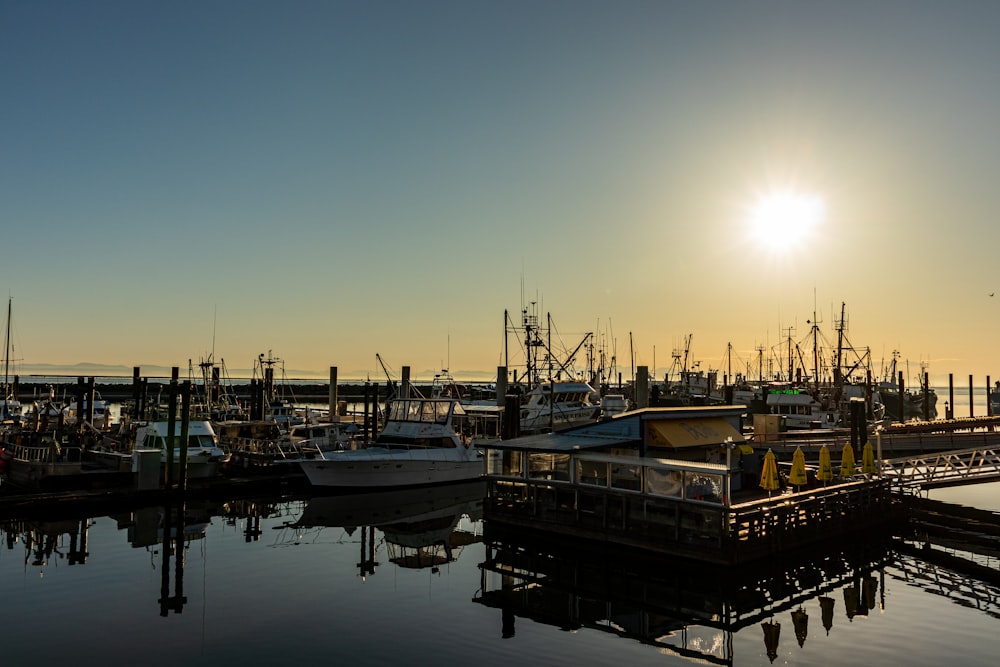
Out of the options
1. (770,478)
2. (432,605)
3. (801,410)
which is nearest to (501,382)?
(801,410)

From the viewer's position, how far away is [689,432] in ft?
94.4

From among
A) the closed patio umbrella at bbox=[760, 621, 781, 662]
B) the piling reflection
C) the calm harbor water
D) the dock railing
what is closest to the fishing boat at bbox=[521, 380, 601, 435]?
the dock railing

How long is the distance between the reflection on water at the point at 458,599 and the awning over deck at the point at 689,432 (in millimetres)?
4846

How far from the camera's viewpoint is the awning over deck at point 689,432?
91.5 feet

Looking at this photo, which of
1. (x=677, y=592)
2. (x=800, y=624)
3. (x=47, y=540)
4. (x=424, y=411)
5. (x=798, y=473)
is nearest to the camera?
(x=800, y=624)

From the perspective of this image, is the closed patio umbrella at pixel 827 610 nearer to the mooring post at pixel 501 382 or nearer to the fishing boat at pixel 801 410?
the mooring post at pixel 501 382

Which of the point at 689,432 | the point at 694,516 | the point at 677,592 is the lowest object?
the point at 677,592

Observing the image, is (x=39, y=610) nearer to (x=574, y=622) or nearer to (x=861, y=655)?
(x=574, y=622)

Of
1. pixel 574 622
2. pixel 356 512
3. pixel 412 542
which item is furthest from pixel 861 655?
pixel 356 512

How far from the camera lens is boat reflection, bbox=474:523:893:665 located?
18.2 meters

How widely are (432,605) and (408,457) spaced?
66.2 ft

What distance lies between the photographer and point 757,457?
30.6 m

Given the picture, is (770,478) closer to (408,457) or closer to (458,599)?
(458,599)

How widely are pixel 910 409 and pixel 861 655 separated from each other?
112 meters
